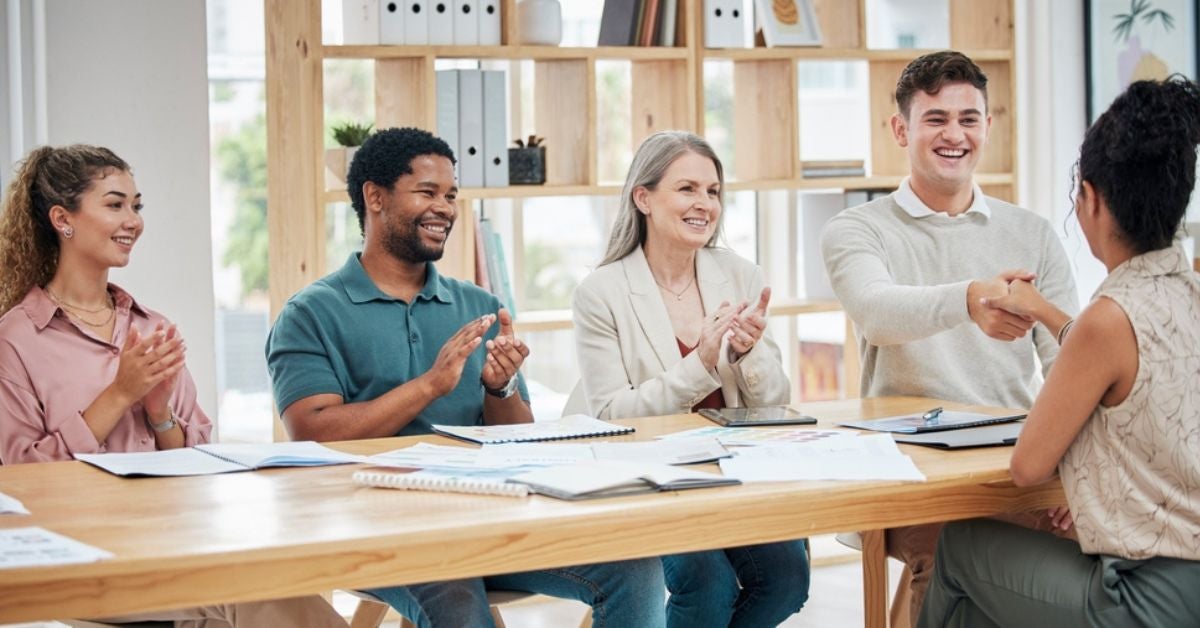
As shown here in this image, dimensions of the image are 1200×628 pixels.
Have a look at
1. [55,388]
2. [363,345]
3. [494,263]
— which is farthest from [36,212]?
[494,263]

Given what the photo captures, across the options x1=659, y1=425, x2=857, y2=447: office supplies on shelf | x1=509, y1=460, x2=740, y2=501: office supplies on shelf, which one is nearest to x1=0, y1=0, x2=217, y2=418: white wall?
x1=659, y1=425, x2=857, y2=447: office supplies on shelf

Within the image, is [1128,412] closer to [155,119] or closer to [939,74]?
[939,74]

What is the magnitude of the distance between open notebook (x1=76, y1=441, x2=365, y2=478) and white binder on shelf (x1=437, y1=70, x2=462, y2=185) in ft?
5.76

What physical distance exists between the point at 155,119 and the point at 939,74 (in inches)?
82.1

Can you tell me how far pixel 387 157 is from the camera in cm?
277

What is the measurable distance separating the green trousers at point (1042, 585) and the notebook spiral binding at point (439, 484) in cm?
70

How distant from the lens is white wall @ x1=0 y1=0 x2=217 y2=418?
11.6 feet

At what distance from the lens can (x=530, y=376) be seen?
4.81 meters

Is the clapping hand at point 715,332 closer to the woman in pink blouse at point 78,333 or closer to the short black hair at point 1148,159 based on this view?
the short black hair at point 1148,159

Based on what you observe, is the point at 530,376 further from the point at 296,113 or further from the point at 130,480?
the point at 130,480

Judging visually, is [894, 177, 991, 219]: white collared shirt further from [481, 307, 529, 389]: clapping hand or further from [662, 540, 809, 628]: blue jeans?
[481, 307, 529, 389]: clapping hand

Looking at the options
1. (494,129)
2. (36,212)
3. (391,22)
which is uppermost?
(391,22)

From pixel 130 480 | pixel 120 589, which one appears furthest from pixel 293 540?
pixel 130 480

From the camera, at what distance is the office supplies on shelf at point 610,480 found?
1703 millimetres
